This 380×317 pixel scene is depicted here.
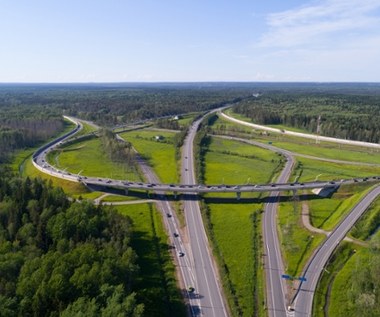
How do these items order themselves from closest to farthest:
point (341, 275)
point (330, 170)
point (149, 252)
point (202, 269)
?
point (341, 275), point (202, 269), point (149, 252), point (330, 170)

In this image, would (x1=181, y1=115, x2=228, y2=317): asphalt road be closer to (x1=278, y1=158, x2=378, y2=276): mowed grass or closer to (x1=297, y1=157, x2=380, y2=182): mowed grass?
(x1=278, y1=158, x2=378, y2=276): mowed grass

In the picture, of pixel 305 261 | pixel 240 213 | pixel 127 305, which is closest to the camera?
pixel 127 305

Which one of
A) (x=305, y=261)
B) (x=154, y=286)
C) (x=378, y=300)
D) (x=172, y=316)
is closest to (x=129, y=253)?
(x=154, y=286)

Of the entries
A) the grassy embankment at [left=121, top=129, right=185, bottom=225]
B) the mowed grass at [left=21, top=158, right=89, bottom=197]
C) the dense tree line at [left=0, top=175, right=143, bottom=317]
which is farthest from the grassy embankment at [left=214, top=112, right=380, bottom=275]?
the mowed grass at [left=21, top=158, right=89, bottom=197]

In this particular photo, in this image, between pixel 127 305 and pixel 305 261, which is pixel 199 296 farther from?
pixel 305 261

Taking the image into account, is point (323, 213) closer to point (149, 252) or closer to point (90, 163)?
point (149, 252)

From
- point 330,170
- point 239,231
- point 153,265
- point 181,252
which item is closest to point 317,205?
point 239,231
